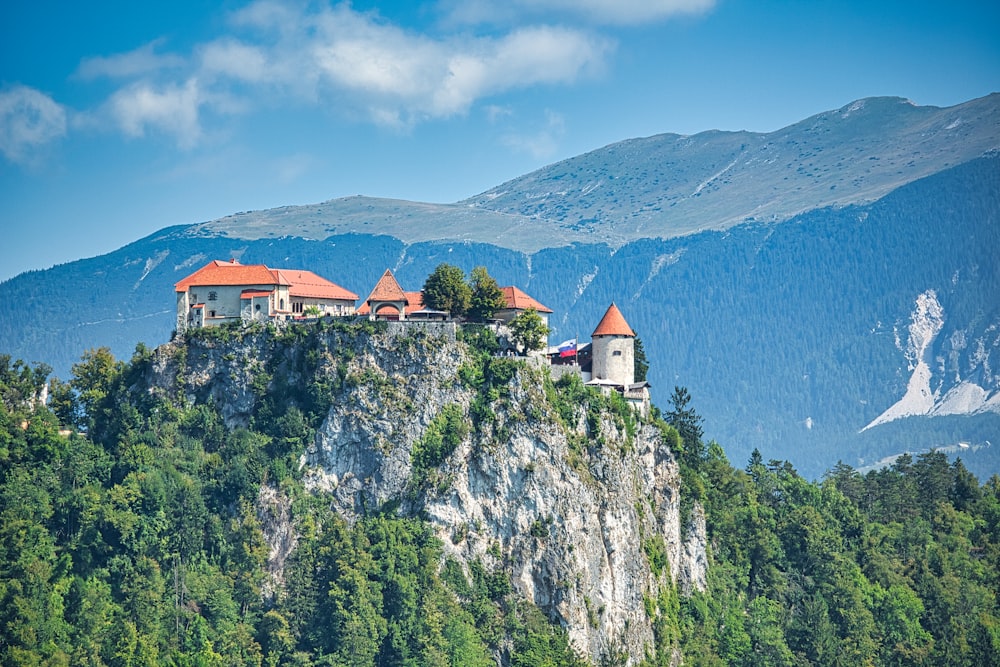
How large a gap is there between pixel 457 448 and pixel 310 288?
17.7 meters

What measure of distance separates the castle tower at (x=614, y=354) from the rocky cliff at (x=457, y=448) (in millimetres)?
6711

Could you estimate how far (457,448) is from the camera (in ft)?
305

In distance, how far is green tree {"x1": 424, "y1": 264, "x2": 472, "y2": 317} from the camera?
99875 millimetres

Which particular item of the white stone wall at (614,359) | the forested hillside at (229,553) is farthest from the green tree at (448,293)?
the white stone wall at (614,359)

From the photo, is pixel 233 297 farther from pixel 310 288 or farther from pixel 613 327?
pixel 613 327

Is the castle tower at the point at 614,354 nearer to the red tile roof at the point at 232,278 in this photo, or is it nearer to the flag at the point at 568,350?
the flag at the point at 568,350

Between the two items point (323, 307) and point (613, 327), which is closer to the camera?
point (323, 307)

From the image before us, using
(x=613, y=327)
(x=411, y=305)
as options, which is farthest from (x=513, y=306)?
(x=613, y=327)

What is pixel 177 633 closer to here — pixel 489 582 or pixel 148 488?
pixel 148 488

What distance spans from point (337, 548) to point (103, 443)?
1735 centimetres

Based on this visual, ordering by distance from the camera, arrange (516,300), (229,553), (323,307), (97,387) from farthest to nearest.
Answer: (323,307) → (516,300) → (97,387) → (229,553)

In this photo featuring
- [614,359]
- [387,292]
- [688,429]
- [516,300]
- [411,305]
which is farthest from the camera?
[688,429]

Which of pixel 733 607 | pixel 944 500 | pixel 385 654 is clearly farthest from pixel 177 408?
pixel 944 500

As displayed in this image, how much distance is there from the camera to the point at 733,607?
10869 centimetres
